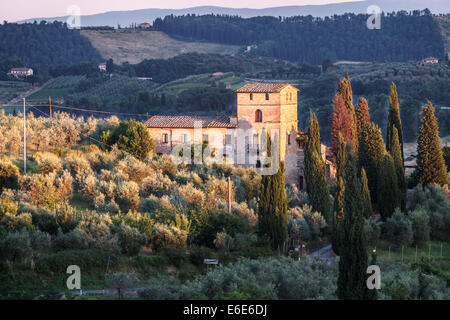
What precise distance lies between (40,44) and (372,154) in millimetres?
79242

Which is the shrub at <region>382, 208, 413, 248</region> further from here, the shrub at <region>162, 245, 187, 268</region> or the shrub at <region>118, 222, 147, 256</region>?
the shrub at <region>118, 222, 147, 256</region>

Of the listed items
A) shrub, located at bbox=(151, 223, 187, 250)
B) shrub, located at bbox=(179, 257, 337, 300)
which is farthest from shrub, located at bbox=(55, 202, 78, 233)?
shrub, located at bbox=(179, 257, 337, 300)

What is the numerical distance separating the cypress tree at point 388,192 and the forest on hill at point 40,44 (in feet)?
244

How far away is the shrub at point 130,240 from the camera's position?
71.5ft

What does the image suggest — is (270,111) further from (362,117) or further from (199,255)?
(199,255)

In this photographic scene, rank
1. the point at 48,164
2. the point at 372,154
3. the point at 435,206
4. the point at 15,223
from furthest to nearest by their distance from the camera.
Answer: the point at 372,154 < the point at 435,206 < the point at 48,164 < the point at 15,223

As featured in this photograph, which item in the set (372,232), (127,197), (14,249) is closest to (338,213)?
(372,232)

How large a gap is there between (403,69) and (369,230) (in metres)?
61.6

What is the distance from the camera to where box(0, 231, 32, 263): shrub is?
1938 cm

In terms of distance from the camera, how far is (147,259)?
21016mm

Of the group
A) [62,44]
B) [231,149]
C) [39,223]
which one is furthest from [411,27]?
[39,223]

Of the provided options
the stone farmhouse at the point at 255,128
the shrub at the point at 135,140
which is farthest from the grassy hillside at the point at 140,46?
the shrub at the point at 135,140

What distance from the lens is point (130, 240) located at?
862 inches

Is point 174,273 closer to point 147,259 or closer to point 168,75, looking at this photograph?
point 147,259
